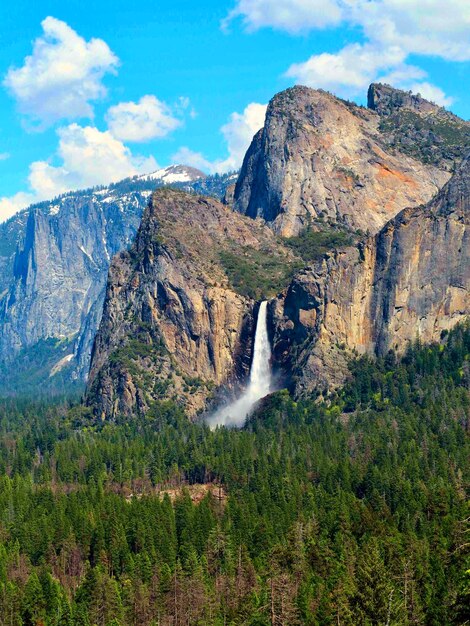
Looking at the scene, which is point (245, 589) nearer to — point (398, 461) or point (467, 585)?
point (398, 461)

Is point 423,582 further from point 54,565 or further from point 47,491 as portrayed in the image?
point 47,491

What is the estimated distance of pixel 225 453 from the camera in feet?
647

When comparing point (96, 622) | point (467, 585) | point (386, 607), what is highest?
point (467, 585)

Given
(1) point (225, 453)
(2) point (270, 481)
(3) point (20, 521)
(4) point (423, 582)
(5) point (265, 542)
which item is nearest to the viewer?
(4) point (423, 582)

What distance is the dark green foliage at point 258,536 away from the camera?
108062 mm

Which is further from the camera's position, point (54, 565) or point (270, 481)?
point (270, 481)

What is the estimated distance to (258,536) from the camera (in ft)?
470

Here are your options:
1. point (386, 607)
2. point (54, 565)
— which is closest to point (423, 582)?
point (386, 607)

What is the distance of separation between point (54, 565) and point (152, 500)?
22944mm

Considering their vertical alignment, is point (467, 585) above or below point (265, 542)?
above

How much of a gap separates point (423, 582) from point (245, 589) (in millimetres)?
21436

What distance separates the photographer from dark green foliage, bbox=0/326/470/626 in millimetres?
108062

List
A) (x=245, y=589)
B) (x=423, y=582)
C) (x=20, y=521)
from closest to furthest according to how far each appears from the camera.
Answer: (x=423, y=582)
(x=245, y=589)
(x=20, y=521)

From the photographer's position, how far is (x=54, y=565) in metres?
147
